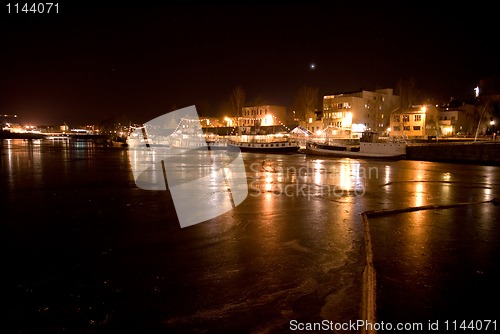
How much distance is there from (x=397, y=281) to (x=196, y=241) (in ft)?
14.3

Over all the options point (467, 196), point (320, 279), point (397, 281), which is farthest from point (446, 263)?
point (467, 196)

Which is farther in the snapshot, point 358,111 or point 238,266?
point 358,111

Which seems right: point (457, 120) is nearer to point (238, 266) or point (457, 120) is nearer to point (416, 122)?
point (416, 122)

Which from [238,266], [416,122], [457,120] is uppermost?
[457,120]

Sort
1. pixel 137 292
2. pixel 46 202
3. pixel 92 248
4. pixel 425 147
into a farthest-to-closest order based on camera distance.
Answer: pixel 425 147, pixel 46 202, pixel 92 248, pixel 137 292

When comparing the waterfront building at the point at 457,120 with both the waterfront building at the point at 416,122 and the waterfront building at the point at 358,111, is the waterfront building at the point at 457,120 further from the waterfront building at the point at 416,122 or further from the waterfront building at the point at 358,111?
the waterfront building at the point at 358,111

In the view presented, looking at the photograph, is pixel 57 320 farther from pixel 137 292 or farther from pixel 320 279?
pixel 320 279

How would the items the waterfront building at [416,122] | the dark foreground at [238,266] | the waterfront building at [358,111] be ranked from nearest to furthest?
→ the dark foreground at [238,266], the waterfront building at [416,122], the waterfront building at [358,111]

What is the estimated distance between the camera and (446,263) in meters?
6.80

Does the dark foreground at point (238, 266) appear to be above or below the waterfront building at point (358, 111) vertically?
below

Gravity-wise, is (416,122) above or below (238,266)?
above

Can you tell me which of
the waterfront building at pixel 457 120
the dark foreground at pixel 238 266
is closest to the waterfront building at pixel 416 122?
the waterfront building at pixel 457 120

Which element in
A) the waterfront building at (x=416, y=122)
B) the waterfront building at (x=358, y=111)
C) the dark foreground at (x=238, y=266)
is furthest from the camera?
the waterfront building at (x=358, y=111)

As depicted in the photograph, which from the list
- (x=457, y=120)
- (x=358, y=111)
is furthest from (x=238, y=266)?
(x=457, y=120)
